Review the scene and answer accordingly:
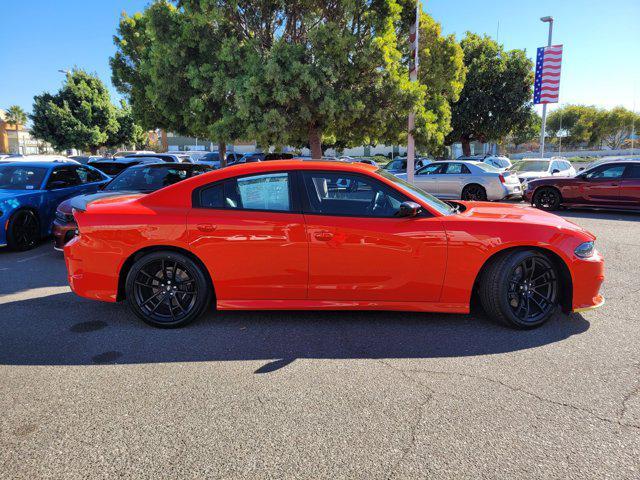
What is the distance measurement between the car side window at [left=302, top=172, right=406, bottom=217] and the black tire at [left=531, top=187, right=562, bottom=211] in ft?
34.6

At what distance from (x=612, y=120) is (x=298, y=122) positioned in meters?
65.0

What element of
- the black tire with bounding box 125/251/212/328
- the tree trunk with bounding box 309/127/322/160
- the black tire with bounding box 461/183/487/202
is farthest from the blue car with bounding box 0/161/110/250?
the black tire with bounding box 461/183/487/202

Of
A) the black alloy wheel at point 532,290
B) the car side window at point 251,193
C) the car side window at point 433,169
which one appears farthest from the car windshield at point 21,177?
the car side window at point 433,169

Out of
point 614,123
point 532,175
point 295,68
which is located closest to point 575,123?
point 614,123

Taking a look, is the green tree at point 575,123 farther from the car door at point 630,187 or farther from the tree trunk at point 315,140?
the tree trunk at point 315,140

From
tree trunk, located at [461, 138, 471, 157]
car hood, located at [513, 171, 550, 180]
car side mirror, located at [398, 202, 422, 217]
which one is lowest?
car side mirror, located at [398, 202, 422, 217]

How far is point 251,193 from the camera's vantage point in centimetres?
427

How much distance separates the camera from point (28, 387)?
3.22 meters

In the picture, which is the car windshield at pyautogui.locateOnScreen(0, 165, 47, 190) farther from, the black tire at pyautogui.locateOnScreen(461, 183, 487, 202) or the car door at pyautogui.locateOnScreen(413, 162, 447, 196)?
the black tire at pyautogui.locateOnScreen(461, 183, 487, 202)

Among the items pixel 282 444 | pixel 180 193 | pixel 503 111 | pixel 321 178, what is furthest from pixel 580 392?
pixel 503 111

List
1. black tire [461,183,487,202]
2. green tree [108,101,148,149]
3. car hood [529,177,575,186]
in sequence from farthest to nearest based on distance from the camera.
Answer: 1. green tree [108,101,148,149]
2. black tire [461,183,487,202]
3. car hood [529,177,575,186]

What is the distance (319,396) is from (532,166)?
17.0 meters

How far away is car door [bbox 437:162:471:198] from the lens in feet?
47.0

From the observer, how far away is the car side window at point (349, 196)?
4.16 m
